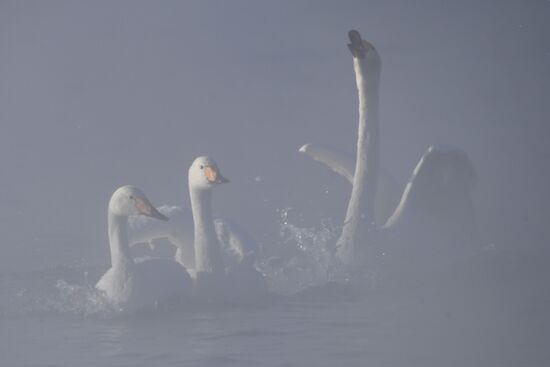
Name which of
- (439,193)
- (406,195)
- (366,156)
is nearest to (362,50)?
(366,156)

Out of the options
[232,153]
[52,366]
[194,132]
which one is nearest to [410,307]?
[52,366]

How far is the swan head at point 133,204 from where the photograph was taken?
32.6ft

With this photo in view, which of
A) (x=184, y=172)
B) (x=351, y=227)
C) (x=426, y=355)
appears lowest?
(x=426, y=355)

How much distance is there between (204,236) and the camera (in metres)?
10.5

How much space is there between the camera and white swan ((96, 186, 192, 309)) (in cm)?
967

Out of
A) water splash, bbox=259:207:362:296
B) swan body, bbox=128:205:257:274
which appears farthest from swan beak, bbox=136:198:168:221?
water splash, bbox=259:207:362:296

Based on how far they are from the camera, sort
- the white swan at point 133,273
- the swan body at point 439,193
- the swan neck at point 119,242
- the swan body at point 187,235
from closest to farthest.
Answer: the white swan at point 133,273 → the swan neck at point 119,242 → the swan body at point 187,235 → the swan body at point 439,193

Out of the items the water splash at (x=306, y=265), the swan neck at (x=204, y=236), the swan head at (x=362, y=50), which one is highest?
the swan head at (x=362, y=50)

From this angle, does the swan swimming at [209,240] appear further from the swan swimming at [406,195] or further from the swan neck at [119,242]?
the swan swimming at [406,195]

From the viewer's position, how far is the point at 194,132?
20828 mm

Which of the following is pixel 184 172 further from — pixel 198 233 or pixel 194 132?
pixel 198 233

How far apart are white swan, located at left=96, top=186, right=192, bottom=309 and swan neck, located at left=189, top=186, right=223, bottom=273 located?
0.30 m

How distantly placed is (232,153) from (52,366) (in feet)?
37.9

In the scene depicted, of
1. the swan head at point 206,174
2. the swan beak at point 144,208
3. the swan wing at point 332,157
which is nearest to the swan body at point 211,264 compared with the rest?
the swan head at point 206,174
